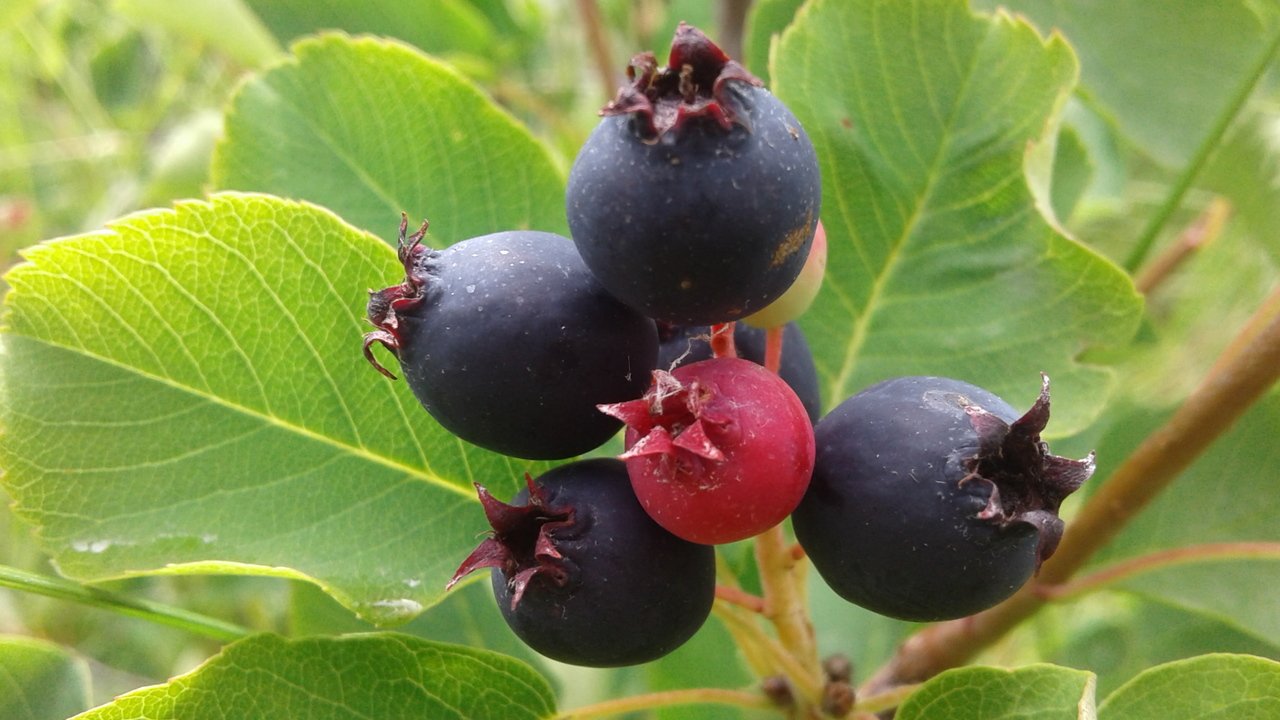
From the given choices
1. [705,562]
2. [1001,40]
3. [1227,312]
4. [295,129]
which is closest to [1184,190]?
[1001,40]

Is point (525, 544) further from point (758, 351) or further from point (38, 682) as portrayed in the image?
point (38, 682)

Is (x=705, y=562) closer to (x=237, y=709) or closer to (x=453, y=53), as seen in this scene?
(x=237, y=709)

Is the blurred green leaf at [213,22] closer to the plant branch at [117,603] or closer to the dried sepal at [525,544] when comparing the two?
the plant branch at [117,603]

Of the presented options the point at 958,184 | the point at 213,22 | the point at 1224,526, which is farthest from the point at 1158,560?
the point at 213,22

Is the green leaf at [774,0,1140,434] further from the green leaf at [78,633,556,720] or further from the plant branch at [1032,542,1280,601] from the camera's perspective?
the green leaf at [78,633,556,720]

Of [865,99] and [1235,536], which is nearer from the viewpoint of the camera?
[865,99]

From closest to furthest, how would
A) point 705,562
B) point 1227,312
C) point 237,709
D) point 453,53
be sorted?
point 705,562 < point 237,709 < point 453,53 < point 1227,312

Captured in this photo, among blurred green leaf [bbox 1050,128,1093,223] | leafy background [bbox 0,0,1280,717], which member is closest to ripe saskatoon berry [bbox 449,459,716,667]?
leafy background [bbox 0,0,1280,717]
